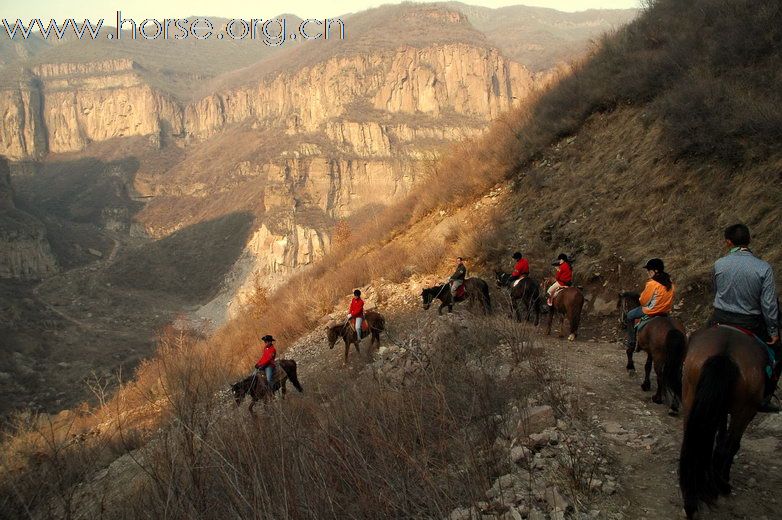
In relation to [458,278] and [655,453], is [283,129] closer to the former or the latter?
[458,278]

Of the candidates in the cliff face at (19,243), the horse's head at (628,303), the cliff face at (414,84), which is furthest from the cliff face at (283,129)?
the horse's head at (628,303)

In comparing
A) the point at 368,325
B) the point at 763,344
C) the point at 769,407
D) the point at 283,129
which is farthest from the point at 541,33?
the point at 763,344

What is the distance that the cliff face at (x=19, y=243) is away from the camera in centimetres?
6631

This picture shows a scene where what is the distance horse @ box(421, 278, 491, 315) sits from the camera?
1180 centimetres

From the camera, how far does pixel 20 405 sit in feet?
98.7

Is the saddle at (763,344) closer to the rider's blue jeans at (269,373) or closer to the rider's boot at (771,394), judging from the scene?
the rider's boot at (771,394)

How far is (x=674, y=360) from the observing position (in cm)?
563

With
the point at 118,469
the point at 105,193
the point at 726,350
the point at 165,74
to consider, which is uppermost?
the point at 165,74

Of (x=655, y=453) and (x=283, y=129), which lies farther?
(x=283, y=129)

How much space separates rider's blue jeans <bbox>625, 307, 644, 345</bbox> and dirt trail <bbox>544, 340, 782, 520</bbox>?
656mm

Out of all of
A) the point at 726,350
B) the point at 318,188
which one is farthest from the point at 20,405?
the point at 318,188

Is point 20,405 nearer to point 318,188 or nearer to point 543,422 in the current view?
point 543,422

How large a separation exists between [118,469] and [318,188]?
8620cm

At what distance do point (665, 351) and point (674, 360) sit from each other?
0.52ft
